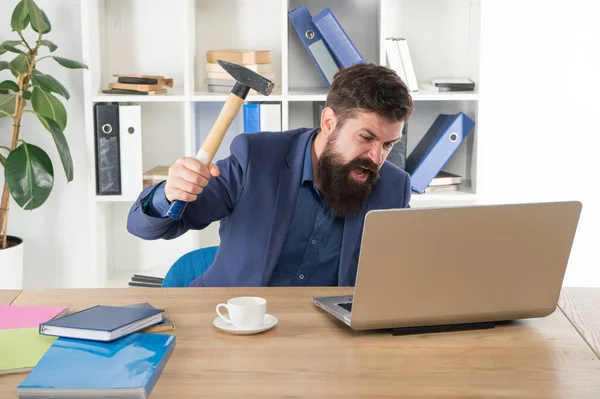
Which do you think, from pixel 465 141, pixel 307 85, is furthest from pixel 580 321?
pixel 307 85

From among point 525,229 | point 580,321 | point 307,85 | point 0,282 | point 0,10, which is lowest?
point 0,282

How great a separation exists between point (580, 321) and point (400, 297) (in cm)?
44

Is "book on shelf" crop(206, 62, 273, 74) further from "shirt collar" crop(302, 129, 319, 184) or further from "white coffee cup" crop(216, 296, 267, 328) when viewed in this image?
"white coffee cup" crop(216, 296, 267, 328)

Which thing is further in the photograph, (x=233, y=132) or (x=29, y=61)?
(x=233, y=132)

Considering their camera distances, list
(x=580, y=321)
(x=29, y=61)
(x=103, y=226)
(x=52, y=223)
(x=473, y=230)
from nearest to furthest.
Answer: (x=473, y=230) < (x=580, y=321) < (x=29, y=61) < (x=103, y=226) < (x=52, y=223)

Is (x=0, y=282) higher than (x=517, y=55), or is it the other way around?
(x=517, y=55)

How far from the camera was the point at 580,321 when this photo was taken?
1.69 meters

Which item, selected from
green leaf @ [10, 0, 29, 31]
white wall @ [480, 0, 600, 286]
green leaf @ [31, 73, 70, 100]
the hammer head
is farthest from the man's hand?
white wall @ [480, 0, 600, 286]

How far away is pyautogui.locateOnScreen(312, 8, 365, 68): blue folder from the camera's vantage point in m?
3.14

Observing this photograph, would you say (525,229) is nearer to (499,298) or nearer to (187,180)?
(499,298)

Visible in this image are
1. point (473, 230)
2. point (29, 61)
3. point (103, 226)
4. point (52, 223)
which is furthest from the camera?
point (52, 223)

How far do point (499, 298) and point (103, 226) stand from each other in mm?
2180

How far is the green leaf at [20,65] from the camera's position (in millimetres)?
3145

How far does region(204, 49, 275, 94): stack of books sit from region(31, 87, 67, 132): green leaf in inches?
23.5
